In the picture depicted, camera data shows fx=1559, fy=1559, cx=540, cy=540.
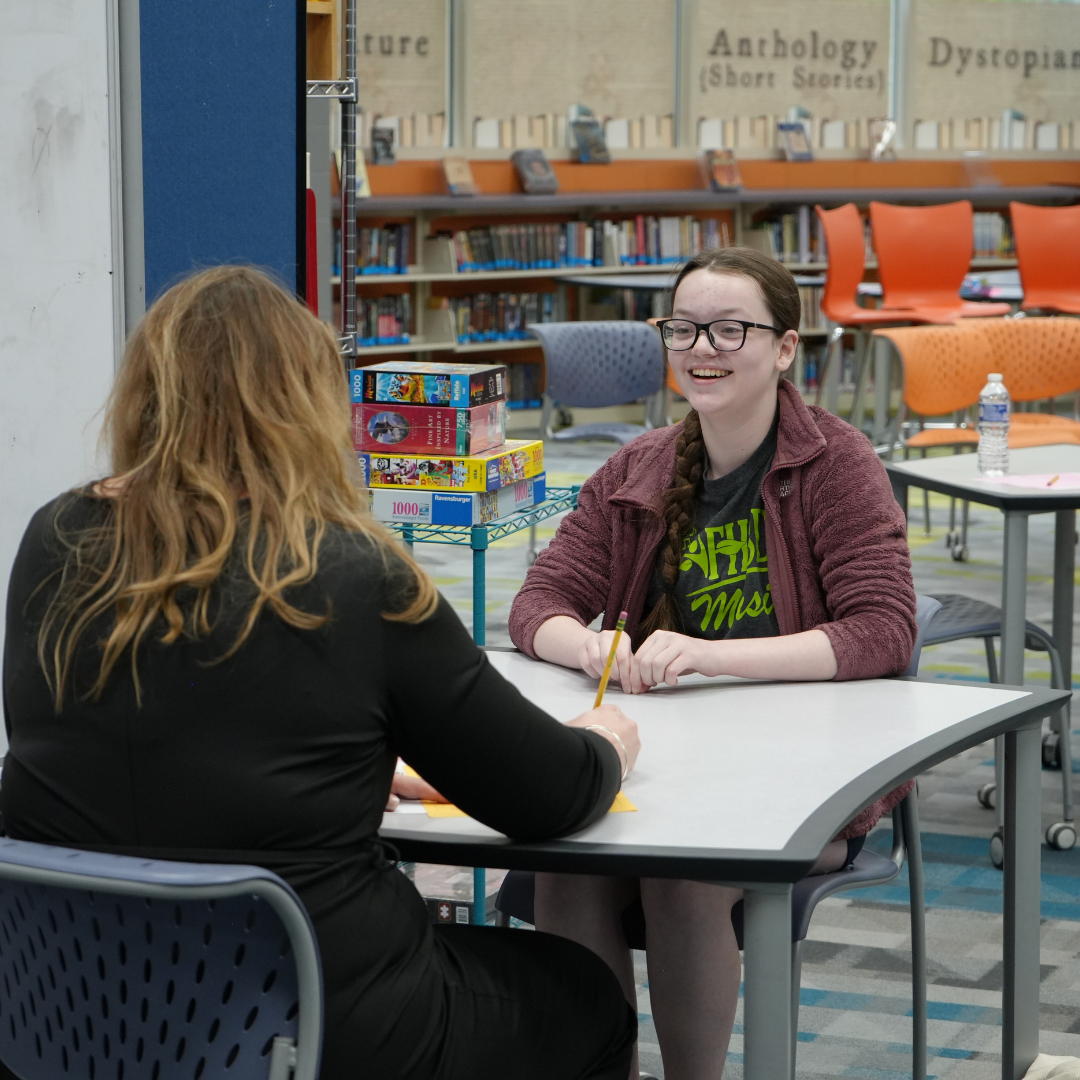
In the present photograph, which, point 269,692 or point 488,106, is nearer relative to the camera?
point 269,692

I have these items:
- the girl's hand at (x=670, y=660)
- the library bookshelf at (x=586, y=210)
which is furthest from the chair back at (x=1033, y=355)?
the library bookshelf at (x=586, y=210)

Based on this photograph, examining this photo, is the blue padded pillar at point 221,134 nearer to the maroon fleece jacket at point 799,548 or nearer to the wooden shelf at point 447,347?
the maroon fleece jacket at point 799,548

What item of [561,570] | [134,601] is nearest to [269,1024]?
[134,601]

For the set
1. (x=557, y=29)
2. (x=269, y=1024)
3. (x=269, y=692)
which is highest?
(x=557, y=29)

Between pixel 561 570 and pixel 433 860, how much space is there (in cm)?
80

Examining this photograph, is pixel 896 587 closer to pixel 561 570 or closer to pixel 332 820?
pixel 561 570

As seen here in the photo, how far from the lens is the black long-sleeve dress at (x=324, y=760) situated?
124cm

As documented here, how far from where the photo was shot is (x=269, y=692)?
124 cm

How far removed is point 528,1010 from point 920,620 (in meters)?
0.93

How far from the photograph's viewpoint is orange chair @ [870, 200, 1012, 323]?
7.71 meters

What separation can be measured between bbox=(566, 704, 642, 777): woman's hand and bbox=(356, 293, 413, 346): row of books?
7303 millimetres

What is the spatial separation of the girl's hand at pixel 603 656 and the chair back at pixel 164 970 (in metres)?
0.76

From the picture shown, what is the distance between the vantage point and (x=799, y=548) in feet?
6.77

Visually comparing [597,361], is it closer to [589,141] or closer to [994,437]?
[994,437]
